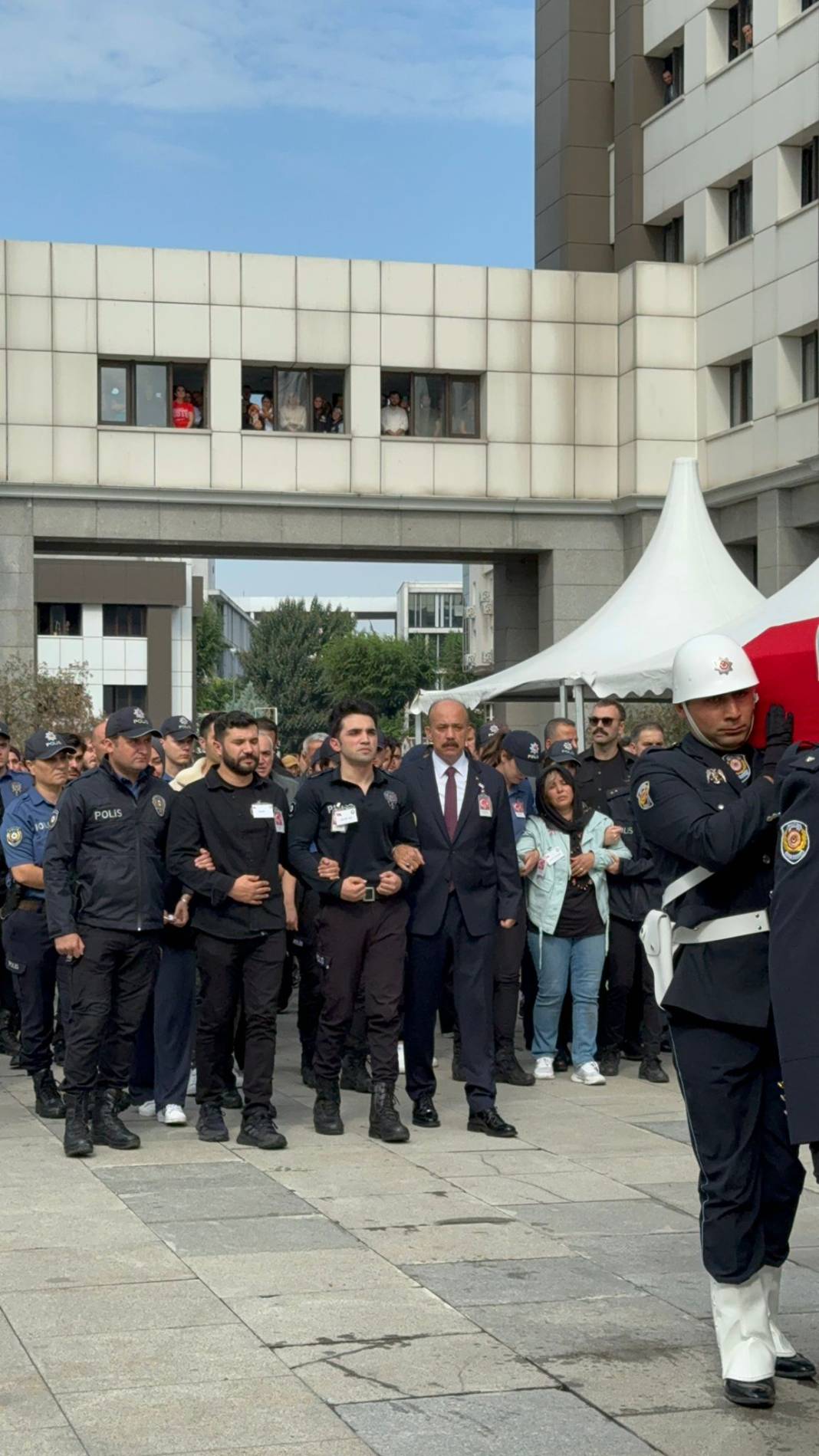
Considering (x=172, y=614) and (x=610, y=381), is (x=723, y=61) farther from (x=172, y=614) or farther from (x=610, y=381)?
(x=172, y=614)

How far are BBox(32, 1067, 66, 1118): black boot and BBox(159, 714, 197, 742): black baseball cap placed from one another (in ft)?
7.46

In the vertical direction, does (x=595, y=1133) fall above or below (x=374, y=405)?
below

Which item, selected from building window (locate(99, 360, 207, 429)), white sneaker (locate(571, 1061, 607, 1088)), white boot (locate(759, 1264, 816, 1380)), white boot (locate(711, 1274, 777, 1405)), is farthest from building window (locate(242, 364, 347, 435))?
white boot (locate(711, 1274, 777, 1405))

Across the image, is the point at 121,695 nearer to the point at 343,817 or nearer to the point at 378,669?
the point at 378,669

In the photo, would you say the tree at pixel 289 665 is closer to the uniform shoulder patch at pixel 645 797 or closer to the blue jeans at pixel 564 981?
the blue jeans at pixel 564 981

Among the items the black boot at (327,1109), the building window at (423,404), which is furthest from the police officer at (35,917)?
the building window at (423,404)

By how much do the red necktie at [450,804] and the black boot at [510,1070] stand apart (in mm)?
2021

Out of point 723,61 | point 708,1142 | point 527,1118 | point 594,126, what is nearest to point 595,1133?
point 527,1118

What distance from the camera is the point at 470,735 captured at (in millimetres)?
10914

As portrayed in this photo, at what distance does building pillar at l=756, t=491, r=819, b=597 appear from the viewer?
29828mm

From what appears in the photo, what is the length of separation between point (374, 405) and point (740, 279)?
615 cm

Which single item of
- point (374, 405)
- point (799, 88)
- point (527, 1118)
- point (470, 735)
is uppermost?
point (799, 88)

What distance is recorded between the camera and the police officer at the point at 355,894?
9828 millimetres

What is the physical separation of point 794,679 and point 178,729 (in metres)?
6.72
